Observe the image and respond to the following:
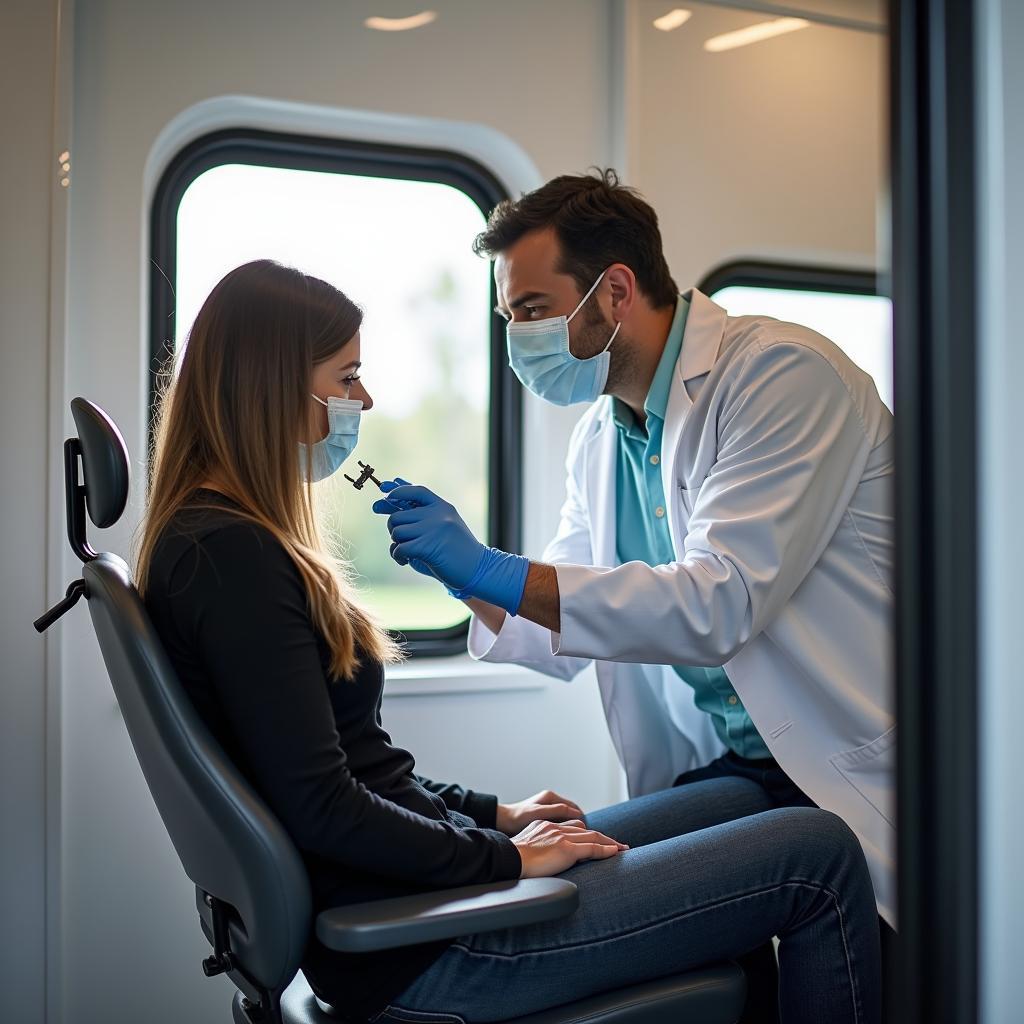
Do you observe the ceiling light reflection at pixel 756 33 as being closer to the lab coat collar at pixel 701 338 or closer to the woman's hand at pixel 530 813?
the lab coat collar at pixel 701 338

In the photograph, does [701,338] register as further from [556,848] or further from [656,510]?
[556,848]

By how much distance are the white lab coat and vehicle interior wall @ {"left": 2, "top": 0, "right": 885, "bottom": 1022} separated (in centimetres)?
63

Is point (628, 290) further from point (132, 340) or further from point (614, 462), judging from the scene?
point (132, 340)

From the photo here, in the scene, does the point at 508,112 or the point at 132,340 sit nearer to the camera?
the point at 132,340

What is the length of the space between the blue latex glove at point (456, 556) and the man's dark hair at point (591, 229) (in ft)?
1.98

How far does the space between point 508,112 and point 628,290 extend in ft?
2.30

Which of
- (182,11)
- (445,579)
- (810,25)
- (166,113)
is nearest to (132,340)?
(166,113)

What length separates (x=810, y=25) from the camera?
2.53 m

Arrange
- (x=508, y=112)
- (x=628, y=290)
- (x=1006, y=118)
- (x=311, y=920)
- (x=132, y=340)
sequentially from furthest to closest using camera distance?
(x=508, y=112)
(x=132, y=340)
(x=628, y=290)
(x=311, y=920)
(x=1006, y=118)

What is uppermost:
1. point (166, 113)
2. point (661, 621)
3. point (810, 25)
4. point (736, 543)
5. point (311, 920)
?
point (810, 25)

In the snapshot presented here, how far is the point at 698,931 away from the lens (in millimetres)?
1187

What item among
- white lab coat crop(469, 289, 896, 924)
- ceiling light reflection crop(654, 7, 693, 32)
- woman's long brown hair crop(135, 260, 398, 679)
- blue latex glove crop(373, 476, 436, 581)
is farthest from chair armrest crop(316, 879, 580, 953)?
ceiling light reflection crop(654, 7, 693, 32)

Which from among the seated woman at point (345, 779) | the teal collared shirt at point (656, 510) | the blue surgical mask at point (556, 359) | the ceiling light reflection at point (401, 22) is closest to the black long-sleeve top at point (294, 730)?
the seated woman at point (345, 779)

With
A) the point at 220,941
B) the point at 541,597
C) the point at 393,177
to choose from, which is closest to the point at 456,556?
the point at 541,597
